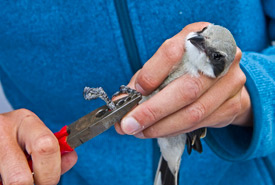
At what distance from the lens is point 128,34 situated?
1.09m

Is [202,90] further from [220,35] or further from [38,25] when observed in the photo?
[38,25]

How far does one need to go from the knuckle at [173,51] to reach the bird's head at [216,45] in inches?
3.0

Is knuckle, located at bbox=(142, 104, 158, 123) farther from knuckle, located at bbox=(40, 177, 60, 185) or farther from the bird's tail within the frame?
the bird's tail

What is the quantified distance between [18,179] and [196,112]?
1.74 ft

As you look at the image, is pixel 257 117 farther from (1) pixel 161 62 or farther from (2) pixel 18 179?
(2) pixel 18 179

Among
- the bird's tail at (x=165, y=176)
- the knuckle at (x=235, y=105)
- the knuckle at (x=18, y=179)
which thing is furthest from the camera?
the bird's tail at (x=165, y=176)

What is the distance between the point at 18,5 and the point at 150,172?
38.1 inches

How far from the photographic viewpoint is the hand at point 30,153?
0.68 meters

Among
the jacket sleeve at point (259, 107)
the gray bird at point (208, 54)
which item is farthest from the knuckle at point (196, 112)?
the jacket sleeve at point (259, 107)

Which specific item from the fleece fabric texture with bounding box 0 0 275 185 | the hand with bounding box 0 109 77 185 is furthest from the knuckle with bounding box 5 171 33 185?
the fleece fabric texture with bounding box 0 0 275 185

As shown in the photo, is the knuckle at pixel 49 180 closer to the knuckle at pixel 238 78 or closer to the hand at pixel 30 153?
the hand at pixel 30 153

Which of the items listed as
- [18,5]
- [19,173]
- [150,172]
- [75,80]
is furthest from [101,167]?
[18,5]

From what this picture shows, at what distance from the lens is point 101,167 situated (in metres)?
1.36

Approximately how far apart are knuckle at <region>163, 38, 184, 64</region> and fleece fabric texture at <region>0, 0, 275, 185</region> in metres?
0.26
